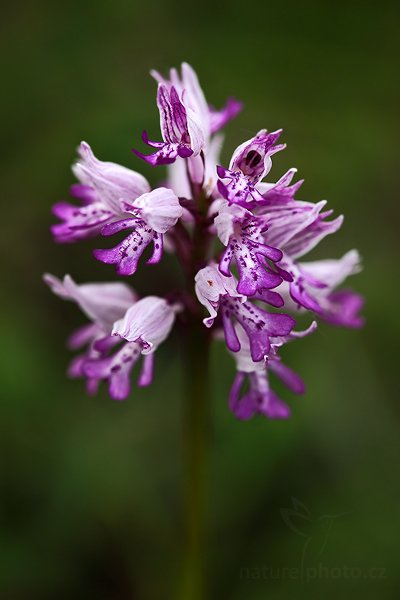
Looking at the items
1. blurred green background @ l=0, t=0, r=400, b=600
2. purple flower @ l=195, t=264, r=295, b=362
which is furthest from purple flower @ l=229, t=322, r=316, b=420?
blurred green background @ l=0, t=0, r=400, b=600

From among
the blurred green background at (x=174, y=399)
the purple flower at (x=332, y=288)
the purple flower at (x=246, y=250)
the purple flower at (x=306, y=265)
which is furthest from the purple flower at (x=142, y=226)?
the blurred green background at (x=174, y=399)

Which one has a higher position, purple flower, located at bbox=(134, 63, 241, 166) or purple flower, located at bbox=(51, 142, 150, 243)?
purple flower, located at bbox=(134, 63, 241, 166)

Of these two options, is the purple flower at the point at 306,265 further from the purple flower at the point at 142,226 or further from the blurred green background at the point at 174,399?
the blurred green background at the point at 174,399

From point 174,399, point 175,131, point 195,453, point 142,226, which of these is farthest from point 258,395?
point 174,399

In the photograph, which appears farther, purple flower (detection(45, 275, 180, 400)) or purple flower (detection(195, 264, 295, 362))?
purple flower (detection(45, 275, 180, 400))

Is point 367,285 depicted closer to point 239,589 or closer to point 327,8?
point 239,589

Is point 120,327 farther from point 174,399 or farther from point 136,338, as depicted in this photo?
point 174,399

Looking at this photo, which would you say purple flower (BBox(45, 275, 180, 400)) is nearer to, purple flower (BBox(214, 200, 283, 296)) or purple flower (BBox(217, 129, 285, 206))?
purple flower (BBox(214, 200, 283, 296))
